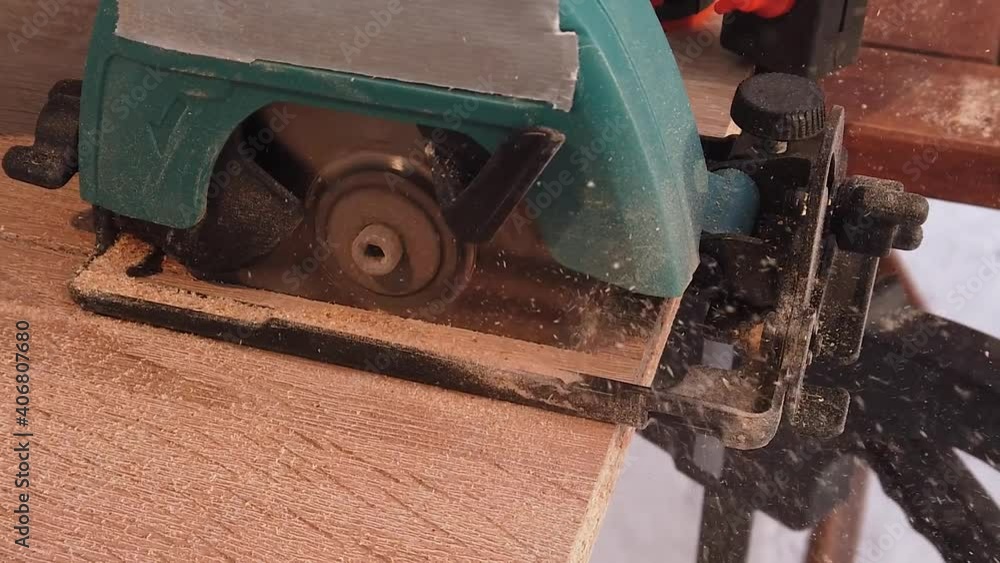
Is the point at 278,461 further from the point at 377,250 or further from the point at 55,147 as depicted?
the point at 55,147

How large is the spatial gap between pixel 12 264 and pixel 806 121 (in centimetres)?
83

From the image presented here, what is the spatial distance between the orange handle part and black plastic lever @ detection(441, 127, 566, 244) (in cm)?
56

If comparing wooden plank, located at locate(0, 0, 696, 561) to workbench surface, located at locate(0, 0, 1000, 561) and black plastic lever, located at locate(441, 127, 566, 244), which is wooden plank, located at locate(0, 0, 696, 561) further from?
black plastic lever, located at locate(441, 127, 566, 244)

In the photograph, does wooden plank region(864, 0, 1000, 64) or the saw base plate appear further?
wooden plank region(864, 0, 1000, 64)

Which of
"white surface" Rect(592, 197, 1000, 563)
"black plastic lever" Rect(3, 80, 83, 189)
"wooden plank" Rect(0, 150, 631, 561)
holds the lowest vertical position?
"white surface" Rect(592, 197, 1000, 563)

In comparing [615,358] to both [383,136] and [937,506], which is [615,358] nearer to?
[383,136]

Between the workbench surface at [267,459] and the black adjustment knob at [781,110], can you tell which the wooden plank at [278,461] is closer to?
the workbench surface at [267,459]

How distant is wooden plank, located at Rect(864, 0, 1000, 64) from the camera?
4.25 feet

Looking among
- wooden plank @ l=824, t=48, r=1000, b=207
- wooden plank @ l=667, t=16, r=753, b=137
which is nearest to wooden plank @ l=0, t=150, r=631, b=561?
wooden plank @ l=667, t=16, r=753, b=137

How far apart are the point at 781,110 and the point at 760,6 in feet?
1.13

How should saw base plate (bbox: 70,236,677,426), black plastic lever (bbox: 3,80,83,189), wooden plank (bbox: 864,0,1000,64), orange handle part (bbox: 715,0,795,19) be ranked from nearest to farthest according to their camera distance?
saw base plate (bbox: 70,236,677,426) → black plastic lever (bbox: 3,80,83,189) → orange handle part (bbox: 715,0,795,19) → wooden plank (bbox: 864,0,1000,64)

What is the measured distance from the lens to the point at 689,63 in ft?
4.06

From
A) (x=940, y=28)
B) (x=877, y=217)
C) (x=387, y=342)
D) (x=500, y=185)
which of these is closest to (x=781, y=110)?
(x=877, y=217)

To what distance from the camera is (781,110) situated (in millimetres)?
829
